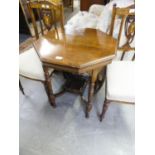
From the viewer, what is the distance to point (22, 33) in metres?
3.49

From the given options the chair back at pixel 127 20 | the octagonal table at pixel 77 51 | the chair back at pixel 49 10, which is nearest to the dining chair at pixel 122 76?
the chair back at pixel 127 20

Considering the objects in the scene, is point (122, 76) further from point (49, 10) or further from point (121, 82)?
point (49, 10)

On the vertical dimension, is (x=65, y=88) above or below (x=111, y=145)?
above

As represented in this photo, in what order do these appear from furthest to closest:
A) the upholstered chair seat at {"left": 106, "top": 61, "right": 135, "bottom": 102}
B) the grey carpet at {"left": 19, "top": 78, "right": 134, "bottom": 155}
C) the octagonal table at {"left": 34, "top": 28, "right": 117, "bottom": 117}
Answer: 1. the grey carpet at {"left": 19, "top": 78, "right": 134, "bottom": 155}
2. the upholstered chair seat at {"left": 106, "top": 61, "right": 135, "bottom": 102}
3. the octagonal table at {"left": 34, "top": 28, "right": 117, "bottom": 117}

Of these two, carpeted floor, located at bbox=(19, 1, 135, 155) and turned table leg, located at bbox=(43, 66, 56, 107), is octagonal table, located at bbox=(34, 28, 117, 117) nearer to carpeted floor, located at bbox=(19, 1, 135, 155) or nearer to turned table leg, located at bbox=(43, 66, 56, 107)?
turned table leg, located at bbox=(43, 66, 56, 107)

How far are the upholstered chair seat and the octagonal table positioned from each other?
17 cm

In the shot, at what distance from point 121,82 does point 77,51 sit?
461 millimetres

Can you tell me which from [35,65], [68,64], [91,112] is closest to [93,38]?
[68,64]

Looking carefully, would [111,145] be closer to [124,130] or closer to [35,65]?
[124,130]

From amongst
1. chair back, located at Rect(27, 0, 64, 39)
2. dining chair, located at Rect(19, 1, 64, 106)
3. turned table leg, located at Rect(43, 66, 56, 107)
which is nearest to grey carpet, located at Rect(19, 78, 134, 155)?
turned table leg, located at Rect(43, 66, 56, 107)

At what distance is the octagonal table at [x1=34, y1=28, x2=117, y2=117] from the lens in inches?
50.4

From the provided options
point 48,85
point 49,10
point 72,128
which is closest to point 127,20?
point 49,10
